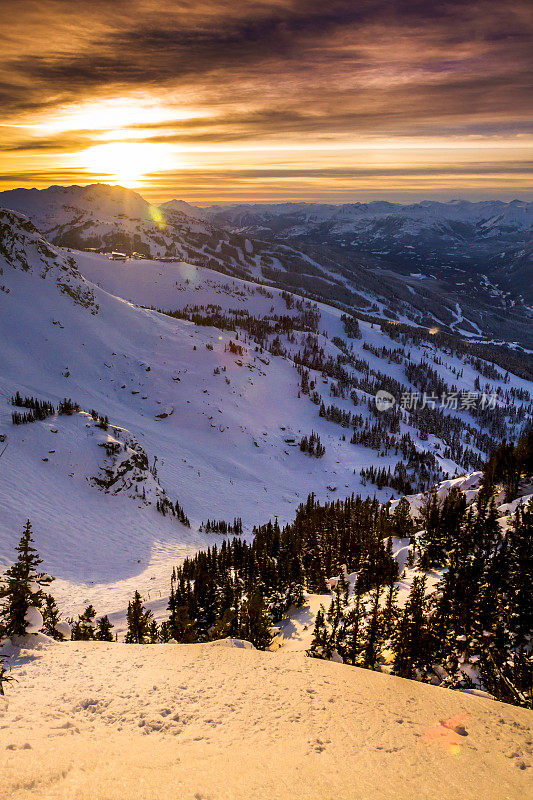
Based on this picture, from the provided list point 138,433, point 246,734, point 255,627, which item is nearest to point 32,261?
point 138,433

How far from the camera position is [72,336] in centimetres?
6975

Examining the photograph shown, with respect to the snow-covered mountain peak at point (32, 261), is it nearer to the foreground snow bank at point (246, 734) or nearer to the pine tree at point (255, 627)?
the pine tree at point (255, 627)

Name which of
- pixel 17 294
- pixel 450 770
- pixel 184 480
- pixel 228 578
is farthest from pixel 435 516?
pixel 17 294

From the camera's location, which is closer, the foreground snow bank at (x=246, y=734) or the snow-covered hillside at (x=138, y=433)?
the foreground snow bank at (x=246, y=734)

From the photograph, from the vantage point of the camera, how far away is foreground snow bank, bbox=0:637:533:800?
611 centimetres

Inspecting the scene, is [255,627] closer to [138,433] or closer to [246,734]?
[246,734]

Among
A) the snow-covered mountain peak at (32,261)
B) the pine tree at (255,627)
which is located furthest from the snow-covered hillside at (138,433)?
the pine tree at (255,627)

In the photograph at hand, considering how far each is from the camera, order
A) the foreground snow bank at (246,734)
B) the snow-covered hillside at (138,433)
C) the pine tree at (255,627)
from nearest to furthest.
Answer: the foreground snow bank at (246,734)
the pine tree at (255,627)
the snow-covered hillside at (138,433)

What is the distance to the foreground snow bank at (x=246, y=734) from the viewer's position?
6109 mm

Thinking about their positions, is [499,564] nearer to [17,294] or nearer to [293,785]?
[293,785]

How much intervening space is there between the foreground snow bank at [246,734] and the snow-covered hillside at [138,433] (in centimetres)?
1520

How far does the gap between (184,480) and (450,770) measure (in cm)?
4674

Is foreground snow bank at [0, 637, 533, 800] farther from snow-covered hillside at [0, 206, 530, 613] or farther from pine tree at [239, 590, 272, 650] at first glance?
snow-covered hillside at [0, 206, 530, 613]

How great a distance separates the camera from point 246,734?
7.88m
